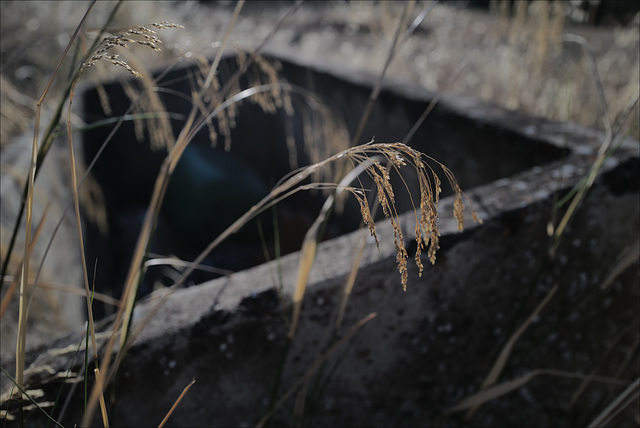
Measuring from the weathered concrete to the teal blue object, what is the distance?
2.28 m

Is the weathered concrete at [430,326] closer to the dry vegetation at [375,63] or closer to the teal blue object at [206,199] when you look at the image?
the dry vegetation at [375,63]

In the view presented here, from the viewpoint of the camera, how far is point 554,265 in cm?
121

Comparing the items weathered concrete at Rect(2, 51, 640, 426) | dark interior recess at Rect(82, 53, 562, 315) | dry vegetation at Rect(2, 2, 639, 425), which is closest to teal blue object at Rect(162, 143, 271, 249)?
dark interior recess at Rect(82, 53, 562, 315)

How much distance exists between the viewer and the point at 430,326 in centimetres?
114

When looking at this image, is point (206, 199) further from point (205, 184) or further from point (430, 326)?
point (430, 326)

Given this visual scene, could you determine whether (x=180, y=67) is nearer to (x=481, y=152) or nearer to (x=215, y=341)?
(x=481, y=152)

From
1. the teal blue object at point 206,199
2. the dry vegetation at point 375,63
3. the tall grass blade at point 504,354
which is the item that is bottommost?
the teal blue object at point 206,199

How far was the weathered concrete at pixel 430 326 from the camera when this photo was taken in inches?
37.9

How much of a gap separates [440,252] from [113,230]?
113 inches

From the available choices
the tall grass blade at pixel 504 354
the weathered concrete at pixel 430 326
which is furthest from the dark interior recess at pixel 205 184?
the tall grass blade at pixel 504 354

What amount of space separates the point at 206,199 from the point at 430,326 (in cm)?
249

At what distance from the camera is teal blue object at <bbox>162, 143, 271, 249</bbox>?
341 centimetres

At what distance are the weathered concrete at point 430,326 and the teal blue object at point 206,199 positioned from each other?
2.28 m

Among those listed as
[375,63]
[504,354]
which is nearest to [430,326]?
[504,354]
